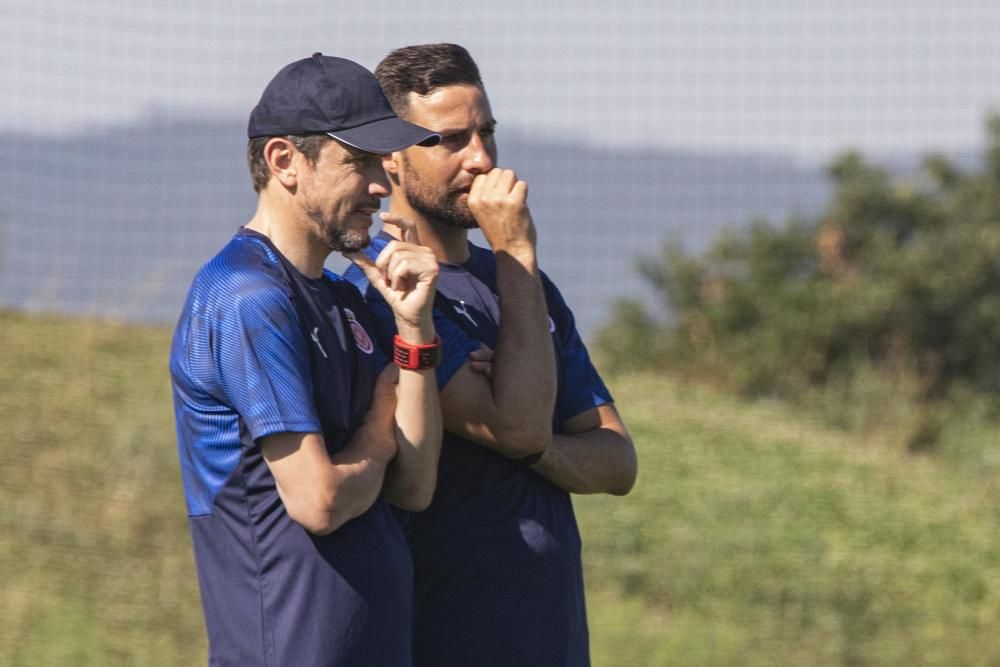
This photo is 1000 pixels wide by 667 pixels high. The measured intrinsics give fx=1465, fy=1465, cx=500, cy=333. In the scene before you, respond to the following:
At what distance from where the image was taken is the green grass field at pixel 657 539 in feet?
18.9

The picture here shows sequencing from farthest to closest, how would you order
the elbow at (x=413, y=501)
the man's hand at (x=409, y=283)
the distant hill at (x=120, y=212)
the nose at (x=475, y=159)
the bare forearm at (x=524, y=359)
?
the distant hill at (x=120, y=212)
the nose at (x=475, y=159)
the bare forearm at (x=524, y=359)
the elbow at (x=413, y=501)
the man's hand at (x=409, y=283)

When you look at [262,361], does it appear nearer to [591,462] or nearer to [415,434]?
[415,434]

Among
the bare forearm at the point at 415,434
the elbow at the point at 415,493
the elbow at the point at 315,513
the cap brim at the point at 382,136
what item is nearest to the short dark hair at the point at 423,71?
the cap brim at the point at 382,136

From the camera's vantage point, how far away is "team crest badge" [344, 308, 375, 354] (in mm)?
2314

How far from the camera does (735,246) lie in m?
11.0

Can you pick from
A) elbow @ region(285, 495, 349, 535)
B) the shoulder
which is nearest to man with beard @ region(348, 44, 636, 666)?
the shoulder

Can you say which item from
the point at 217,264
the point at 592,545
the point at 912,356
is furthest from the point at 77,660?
the point at 912,356

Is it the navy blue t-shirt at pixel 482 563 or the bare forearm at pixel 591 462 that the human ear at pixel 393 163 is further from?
the bare forearm at pixel 591 462

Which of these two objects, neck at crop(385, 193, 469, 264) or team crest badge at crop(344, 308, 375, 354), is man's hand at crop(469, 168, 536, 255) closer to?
neck at crop(385, 193, 469, 264)

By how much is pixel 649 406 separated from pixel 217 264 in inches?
260

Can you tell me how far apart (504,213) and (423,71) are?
13.0 inches

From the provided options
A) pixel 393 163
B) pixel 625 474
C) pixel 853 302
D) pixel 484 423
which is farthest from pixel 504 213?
pixel 853 302

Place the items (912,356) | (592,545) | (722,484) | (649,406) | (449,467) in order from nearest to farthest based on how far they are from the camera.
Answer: (449,467), (592,545), (722,484), (649,406), (912,356)

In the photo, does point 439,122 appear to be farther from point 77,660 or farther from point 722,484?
point 722,484
